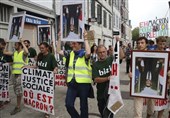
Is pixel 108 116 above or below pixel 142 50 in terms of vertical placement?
below

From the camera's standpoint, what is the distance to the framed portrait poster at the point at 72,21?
5809 mm

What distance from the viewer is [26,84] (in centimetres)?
733

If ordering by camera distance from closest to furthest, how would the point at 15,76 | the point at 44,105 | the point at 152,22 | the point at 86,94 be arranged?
1. the point at 86,94
2. the point at 44,105
3. the point at 15,76
4. the point at 152,22

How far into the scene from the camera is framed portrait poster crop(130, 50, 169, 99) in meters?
5.34

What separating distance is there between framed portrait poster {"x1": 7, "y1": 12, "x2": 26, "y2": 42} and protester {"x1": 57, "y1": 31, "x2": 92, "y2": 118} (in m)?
2.36

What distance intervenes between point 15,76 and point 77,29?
2.71m

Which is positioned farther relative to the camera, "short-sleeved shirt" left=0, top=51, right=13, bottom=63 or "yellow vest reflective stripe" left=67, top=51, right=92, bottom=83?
"short-sleeved shirt" left=0, top=51, right=13, bottom=63

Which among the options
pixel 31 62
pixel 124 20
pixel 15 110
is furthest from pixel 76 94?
pixel 124 20

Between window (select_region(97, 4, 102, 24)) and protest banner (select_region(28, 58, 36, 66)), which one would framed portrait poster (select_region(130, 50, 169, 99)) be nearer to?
protest banner (select_region(28, 58, 36, 66))

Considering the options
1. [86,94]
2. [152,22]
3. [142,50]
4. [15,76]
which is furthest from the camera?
[152,22]

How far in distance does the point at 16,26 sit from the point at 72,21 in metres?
2.49

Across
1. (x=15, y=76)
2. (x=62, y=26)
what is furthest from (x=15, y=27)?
(x=62, y=26)

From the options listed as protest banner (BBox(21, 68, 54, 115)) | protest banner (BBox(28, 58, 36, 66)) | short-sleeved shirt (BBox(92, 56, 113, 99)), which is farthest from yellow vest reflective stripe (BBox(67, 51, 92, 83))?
protest banner (BBox(28, 58, 36, 66))

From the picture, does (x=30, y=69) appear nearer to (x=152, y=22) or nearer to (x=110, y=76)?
(x=110, y=76)
